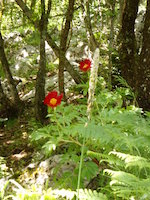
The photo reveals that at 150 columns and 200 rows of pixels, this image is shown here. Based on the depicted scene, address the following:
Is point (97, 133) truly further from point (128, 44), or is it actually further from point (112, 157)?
point (128, 44)

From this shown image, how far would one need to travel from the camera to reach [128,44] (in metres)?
5.29

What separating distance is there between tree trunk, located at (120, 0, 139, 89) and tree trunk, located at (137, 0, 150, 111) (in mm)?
312

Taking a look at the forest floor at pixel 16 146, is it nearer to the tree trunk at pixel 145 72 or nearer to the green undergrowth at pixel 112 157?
the green undergrowth at pixel 112 157

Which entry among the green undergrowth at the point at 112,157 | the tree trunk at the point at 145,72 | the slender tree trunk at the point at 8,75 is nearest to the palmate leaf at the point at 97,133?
the green undergrowth at the point at 112,157

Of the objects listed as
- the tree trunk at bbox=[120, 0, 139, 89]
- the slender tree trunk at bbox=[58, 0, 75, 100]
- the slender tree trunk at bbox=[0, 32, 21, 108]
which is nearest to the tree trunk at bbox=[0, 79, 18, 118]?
the slender tree trunk at bbox=[0, 32, 21, 108]

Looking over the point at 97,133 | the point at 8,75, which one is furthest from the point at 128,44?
the point at 97,133

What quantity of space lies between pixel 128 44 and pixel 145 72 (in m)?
0.97

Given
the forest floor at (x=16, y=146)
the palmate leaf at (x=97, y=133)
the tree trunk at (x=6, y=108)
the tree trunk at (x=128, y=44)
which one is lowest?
the forest floor at (x=16, y=146)

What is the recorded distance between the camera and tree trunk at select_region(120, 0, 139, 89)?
5031 millimetres

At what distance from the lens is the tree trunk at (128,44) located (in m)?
5.03

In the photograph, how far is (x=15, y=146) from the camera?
5.04 meters

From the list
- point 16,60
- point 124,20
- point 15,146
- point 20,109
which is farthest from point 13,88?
point 16,60

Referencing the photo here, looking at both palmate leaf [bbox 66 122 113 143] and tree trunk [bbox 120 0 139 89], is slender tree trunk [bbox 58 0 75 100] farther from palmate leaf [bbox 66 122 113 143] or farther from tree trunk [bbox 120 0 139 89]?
palmate leaf [bbox 66 122 113 143]

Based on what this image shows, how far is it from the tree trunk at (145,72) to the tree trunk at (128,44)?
312 mm
